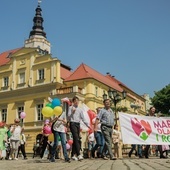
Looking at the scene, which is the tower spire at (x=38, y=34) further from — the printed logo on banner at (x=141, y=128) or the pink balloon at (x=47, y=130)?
the printed logo on banner at (x=141, y=128)

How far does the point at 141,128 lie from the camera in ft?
37.9

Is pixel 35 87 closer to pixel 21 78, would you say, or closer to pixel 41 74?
pixel 41 74

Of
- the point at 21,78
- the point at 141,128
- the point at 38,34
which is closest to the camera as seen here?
the point at 141,128

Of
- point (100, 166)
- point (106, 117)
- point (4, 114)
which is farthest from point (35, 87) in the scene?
point (100, 166)

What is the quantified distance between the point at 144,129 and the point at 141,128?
0.48 feet

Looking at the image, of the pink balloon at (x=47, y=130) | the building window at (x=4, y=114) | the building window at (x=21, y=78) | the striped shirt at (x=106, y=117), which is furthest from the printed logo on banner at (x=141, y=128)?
the building window at (x=4, y=114)

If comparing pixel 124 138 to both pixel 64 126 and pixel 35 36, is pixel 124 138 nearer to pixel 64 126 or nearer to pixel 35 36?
pixel 64 126

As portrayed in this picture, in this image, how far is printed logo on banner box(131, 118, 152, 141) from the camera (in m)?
11.4

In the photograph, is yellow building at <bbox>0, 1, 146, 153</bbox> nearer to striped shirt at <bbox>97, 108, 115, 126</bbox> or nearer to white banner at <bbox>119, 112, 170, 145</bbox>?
white banner at <bbox>119, 112, 170, 145</bbox>

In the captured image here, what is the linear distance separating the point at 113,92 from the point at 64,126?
1148cm

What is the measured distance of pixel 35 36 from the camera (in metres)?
80.2

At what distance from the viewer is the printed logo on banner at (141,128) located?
37.6 feet

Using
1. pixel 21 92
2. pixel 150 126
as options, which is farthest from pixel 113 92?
pixel 21 92

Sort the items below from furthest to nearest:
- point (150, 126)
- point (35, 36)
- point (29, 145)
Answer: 1. point (35, 36)
2. point (29, 145)
3. point (150, 126)
